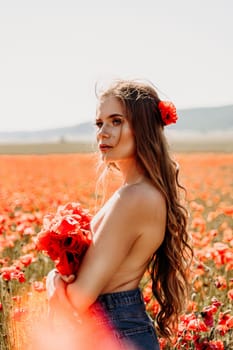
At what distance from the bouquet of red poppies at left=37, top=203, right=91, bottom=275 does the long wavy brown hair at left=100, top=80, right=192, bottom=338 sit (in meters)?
0.38

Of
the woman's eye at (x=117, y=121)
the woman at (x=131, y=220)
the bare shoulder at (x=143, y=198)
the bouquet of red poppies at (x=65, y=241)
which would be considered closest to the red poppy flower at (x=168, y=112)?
the woman at (x=131, y=220)

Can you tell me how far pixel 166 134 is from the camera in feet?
10.9

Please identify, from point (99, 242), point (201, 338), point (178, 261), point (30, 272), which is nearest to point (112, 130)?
point (99, 242)

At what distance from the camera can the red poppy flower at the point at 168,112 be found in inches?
124

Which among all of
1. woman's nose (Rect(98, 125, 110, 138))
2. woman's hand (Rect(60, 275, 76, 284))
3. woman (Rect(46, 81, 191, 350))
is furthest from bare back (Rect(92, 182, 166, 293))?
woman's nose (Rect(98, 125, 110, 138))

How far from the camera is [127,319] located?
2994mm

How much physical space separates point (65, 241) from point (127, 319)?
421 millimetres

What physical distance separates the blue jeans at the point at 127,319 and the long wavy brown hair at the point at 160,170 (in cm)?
27

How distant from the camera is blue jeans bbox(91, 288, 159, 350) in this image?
297 centimetres

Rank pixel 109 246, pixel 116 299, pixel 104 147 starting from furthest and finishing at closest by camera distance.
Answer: pixel 104 147 → pixel 116 299 → pixel 109 246

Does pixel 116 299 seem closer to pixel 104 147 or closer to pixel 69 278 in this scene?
pixel 69 278

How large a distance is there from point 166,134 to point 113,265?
74cm

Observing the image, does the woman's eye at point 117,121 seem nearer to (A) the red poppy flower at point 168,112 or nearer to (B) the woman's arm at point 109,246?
(A) the red poppy flower at point 168,112

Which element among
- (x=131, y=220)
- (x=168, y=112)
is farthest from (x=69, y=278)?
(x=168, y=112)
